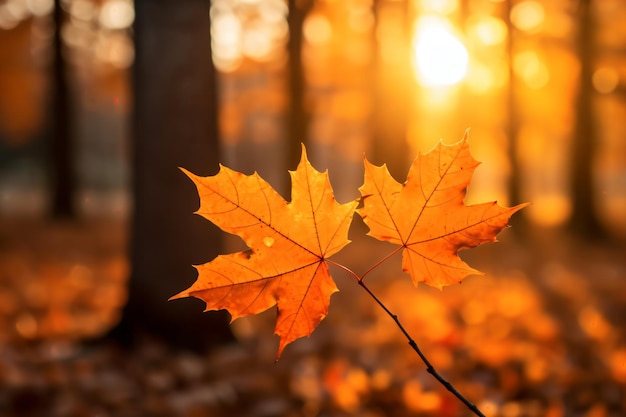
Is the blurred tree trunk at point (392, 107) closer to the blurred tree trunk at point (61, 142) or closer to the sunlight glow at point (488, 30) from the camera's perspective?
→ the sunlight glow at point (488, 30)

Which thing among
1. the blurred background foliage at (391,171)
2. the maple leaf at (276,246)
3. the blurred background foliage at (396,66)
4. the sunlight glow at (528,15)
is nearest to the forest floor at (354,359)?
the blurred background foliage at (391,171)

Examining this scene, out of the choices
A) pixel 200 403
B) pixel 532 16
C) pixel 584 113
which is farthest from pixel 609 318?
pixel 532 16

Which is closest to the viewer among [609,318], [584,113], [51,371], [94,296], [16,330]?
[51,371]

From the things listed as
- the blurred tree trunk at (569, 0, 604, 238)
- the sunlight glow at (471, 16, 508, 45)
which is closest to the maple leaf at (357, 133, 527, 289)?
the blurred tree trunk at (569, 0, 604, 238)

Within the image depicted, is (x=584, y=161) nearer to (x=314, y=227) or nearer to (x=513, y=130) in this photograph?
(x=513, y=130)

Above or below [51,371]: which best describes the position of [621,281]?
below

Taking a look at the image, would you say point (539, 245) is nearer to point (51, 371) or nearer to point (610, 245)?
point (610, 245)

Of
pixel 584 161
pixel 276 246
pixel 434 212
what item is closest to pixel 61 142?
pixel 584 161
